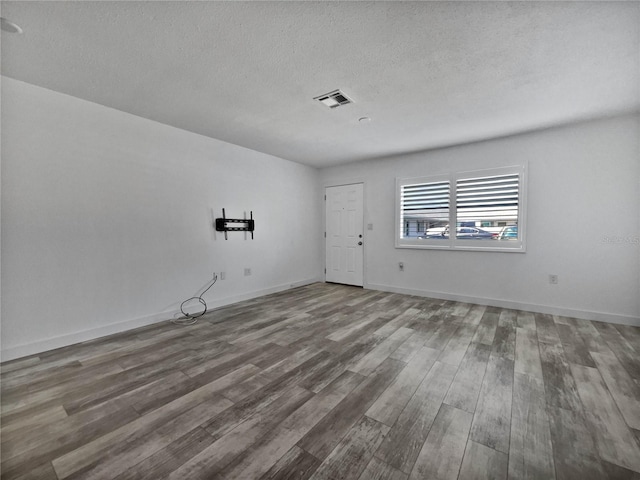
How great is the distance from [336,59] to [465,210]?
340 cm

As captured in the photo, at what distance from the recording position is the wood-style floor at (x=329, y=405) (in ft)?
4.66

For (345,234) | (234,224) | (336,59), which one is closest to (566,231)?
Answer: (345,234)

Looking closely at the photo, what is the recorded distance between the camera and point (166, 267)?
146 inches

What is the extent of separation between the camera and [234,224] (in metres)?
4.57

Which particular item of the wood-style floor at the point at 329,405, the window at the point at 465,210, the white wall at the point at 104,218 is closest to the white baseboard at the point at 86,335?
the white wall at the point at 104,218

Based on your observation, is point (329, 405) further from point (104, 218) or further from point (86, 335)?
point (104, 218)

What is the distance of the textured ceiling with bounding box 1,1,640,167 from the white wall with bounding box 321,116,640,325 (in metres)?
0.46

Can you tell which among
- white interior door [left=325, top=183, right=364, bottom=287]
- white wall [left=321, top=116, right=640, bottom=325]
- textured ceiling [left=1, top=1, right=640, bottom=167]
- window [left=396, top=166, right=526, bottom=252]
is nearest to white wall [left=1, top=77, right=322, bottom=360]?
textured ceiling [left=1, top=1, right=640, bottom=167]

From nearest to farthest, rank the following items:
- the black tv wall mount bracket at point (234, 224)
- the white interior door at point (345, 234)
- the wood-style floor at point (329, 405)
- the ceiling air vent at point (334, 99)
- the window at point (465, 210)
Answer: the wood-style floor at point (329, 405) < the ceiling air vent at point (334, 99) < the window at point (465, 210) < the black tv wall mount bracket at point (234, 224) < the white interior door at point (345, 234)

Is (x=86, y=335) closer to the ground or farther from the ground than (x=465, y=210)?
closer to the ground

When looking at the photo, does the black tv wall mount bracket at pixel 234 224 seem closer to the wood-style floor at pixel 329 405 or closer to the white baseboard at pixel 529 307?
the wood-style floor at pixel 329 405

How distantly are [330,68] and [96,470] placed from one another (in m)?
3.10

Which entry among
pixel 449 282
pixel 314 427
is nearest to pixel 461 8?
pixel 314 427

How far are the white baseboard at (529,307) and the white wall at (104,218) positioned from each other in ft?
9.94
